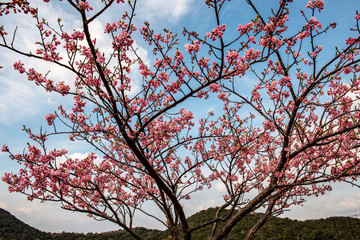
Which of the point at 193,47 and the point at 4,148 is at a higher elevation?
the point at 193,47

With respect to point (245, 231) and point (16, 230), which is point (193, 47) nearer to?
point (245, 231)

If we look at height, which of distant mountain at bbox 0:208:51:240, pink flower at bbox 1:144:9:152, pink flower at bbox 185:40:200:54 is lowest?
distant mountain at bbox 0:208:51:240

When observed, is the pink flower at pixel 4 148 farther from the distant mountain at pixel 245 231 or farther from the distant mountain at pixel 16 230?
the distant mountain at pixel 16 230

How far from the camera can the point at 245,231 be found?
24.2 metres

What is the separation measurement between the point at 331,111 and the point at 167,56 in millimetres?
5862

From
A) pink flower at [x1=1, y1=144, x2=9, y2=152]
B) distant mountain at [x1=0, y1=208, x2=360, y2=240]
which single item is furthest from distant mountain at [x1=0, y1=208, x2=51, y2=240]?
pink flower at [x1=1, y1=144, x2=9, y2=152]

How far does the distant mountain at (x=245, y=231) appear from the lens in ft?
67.8

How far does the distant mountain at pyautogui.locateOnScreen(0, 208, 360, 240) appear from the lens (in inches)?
813

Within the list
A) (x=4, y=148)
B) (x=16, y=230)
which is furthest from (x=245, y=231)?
(x=16, y=230)

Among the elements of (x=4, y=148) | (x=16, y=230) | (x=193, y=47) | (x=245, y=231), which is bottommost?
(x=16, y=230)

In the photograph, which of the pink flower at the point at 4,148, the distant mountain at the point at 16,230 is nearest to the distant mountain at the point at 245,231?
the distant mountain at the point at 16,230

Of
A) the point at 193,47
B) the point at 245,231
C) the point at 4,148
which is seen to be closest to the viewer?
the point at 193,47

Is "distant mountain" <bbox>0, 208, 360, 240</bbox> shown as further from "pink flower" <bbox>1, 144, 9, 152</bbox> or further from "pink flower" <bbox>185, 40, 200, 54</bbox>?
"pink flower" <bbox>1, 144, 9, 152</bbox>

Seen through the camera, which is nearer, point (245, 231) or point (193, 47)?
point (193, 47)
